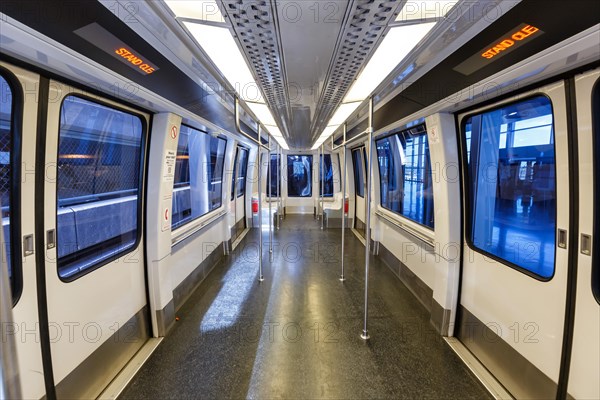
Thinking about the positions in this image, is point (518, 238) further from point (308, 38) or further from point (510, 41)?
point (308, 38)

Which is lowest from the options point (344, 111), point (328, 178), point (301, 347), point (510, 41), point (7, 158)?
point (301, 347)

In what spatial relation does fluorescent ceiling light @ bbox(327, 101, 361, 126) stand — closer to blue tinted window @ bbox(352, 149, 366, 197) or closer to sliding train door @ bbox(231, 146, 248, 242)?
blue tinted window @ bbox(352, 149, 366, 197)

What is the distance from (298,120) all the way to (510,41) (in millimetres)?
2631

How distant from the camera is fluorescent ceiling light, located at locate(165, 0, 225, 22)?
41.1 inches

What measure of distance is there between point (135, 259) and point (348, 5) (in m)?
Answer: 2.63

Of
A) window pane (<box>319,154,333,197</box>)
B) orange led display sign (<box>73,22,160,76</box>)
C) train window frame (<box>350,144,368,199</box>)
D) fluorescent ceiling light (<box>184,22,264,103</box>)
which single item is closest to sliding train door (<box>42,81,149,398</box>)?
orange led display sign (<box>73,22,160,76</box>)

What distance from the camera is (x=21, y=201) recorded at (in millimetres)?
1423

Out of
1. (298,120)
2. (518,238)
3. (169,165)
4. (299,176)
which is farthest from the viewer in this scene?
(299,176)

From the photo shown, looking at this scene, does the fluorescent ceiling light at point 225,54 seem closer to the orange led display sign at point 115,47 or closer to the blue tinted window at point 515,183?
the orange led display sign at point 115,47

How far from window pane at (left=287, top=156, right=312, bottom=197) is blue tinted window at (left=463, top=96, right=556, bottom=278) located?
274 inches

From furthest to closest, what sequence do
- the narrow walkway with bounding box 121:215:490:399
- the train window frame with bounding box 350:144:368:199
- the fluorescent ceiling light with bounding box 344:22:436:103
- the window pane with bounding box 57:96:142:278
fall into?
the train window frame with bounding box 350:144:368:199 → the narrow walkway with bounding box 121:215:490:399 → the window pane with bounding box 57:96:142:278 → the fluorescent ceiling light with bounding box 344:22:436:103

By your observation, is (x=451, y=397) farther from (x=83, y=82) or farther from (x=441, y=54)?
(x=83, y=82)

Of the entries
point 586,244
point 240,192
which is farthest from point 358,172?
point 586,244

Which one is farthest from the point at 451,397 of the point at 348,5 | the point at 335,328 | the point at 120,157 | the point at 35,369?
the point at 120,157
